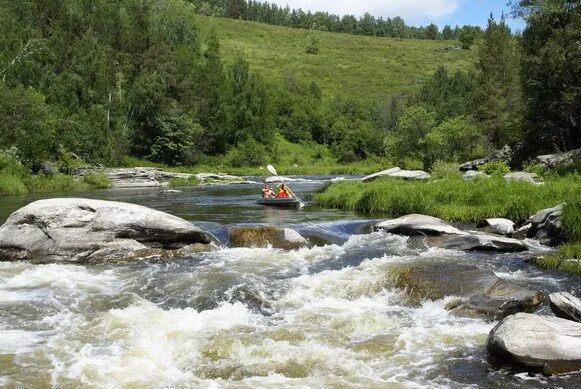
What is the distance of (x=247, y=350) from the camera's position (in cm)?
867

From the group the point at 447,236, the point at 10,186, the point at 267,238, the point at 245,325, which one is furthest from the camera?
the point at 10,186

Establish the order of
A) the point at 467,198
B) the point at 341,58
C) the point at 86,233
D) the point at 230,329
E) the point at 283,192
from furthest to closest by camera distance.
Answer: the point at 341,58, the point at 283,192, the point at 467,198, the point at 86,233, the point at 230,329

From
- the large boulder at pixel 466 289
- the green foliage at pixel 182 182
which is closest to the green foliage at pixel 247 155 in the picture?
the green foliage at pixel 182 182


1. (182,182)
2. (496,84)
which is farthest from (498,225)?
(496,84)

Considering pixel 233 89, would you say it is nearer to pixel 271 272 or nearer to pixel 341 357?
pixel 271 272

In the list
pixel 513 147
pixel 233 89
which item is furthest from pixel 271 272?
pixel 233 89

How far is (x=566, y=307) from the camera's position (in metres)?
9.16

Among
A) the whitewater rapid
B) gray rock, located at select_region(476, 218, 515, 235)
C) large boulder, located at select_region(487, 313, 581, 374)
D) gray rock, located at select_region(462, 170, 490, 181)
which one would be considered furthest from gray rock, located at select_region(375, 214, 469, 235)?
large boulder, located at select_region(487, 313, 581, 374)

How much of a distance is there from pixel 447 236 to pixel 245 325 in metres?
9.61

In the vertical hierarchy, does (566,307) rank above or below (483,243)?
above

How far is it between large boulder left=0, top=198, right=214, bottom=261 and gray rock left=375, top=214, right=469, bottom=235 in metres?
7.20

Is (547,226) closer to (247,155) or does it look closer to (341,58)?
(247,155)

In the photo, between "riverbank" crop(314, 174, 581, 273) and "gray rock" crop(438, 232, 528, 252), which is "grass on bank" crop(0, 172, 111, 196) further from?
"gray rock" crop(438, 232, 528, 252)

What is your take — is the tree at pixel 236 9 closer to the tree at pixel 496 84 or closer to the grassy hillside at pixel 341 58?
the grassy hillside at pixel 341 58
